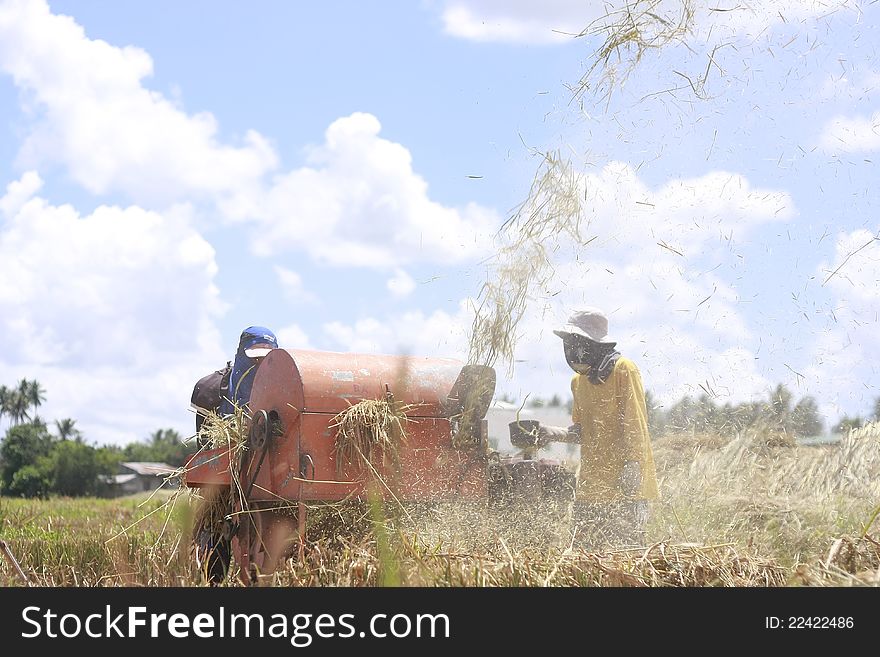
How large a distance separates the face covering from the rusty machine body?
493 mm

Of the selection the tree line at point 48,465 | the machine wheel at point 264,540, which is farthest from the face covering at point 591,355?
the tree line at point 48,465

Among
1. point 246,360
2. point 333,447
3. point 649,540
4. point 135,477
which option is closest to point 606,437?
point 649,540

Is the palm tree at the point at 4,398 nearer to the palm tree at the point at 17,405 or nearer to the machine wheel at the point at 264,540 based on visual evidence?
the palm tree at the point at 17,405

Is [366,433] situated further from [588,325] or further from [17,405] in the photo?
[17,405]

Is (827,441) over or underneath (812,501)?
over

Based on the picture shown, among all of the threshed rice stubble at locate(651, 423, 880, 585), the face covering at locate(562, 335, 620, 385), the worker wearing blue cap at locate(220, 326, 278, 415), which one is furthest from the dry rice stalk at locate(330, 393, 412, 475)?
the threshed rice stubble at locate(651, 423, 880, 585)

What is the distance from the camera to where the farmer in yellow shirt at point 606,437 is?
5.00 metres

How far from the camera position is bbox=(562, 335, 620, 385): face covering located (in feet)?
17.2

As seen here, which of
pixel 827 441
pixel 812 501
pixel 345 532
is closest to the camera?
pixel 345 532
